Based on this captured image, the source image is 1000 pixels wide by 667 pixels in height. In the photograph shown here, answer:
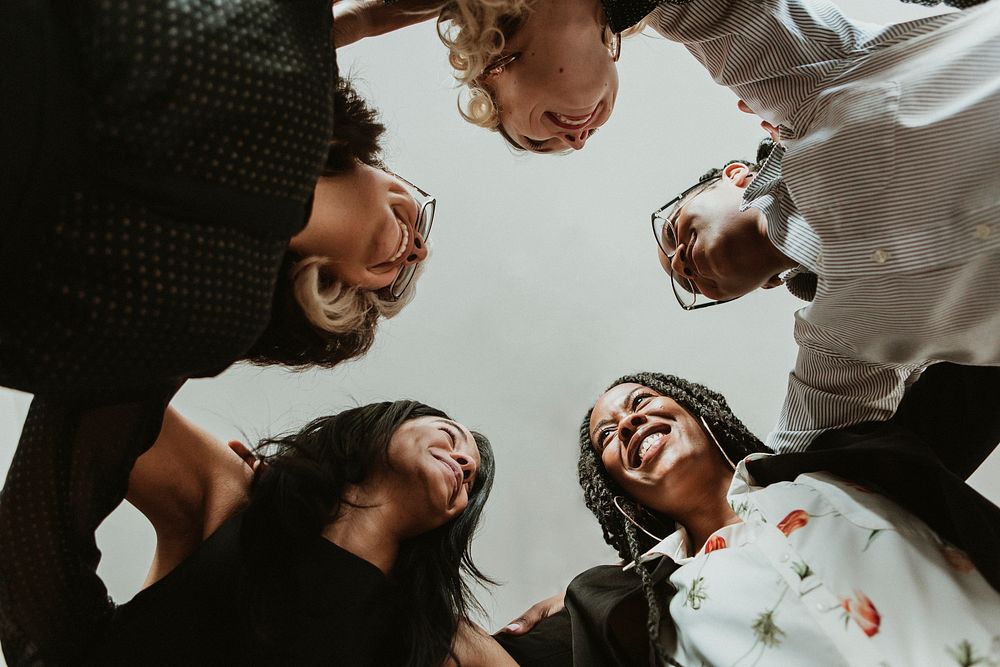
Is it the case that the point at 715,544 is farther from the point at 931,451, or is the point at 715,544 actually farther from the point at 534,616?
the point at 534,616

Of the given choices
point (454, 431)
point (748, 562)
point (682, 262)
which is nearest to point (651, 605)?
point (748, 562)

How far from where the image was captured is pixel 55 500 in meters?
1.00

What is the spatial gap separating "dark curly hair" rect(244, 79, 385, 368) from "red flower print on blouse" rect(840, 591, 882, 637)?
93 centimetres

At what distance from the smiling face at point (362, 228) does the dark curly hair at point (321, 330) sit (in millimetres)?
27

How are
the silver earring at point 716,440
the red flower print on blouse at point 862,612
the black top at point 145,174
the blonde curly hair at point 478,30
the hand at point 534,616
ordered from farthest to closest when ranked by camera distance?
1. the hand at point 534,616
2. the silver earring at point 716,440
3. the red flower print on blouse at point 862,612
4. the blonde curly hair at point 478,30
5. the black top at point 145,174

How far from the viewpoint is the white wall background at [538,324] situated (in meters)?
2.28

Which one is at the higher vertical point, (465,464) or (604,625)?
(465,464)

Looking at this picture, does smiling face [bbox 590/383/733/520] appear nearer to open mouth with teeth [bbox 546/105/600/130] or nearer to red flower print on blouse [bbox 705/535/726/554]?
red flower print on blouse [bbox 705/535/726/554]

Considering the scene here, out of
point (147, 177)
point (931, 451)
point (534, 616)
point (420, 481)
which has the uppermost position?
point (147, 177)

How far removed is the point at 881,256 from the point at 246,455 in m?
1.17

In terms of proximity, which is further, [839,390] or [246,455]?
[246,455]

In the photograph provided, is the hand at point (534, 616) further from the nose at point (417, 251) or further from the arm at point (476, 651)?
the nose at point (417, 251)

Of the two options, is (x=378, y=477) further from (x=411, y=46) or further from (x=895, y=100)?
(x=411, y=46)

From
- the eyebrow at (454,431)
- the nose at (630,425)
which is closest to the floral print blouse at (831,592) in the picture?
the nose at (630,425)
